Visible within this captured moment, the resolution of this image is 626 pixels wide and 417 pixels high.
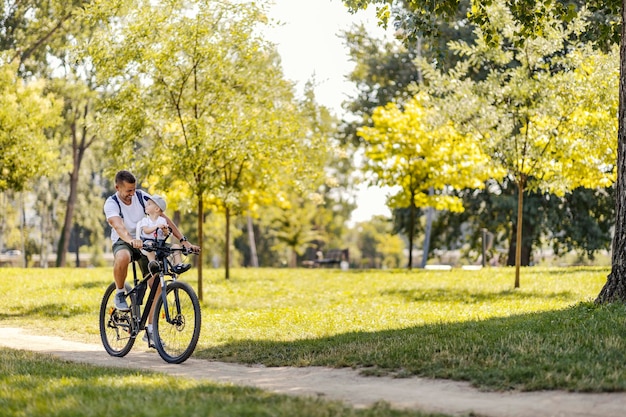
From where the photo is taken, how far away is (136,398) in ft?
22.8

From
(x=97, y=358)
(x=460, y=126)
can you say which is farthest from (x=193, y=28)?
(x=97, y=358)

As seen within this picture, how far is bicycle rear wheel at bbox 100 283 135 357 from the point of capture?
407 inches

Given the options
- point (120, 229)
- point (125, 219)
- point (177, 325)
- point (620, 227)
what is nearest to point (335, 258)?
point (620, 227)

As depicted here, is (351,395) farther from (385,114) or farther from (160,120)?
(385,114)

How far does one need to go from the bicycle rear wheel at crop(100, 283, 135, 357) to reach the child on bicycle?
0.85 meters

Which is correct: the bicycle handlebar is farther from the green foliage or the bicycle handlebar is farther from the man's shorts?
the green foliage

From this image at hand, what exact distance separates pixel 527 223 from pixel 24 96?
20400 mm

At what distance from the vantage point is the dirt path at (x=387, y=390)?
6.59 m

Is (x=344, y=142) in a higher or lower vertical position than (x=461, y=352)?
higher

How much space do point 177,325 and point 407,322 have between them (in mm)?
4564

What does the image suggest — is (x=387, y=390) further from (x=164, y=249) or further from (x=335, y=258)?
(x=335, y=258)

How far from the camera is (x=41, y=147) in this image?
87.7 feet

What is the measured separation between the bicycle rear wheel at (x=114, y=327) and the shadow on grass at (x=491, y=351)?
0.93 metres

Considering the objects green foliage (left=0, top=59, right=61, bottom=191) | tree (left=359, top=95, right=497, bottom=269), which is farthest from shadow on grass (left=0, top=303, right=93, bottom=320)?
tree (left=359, top=95, right=497, bottom=269)
